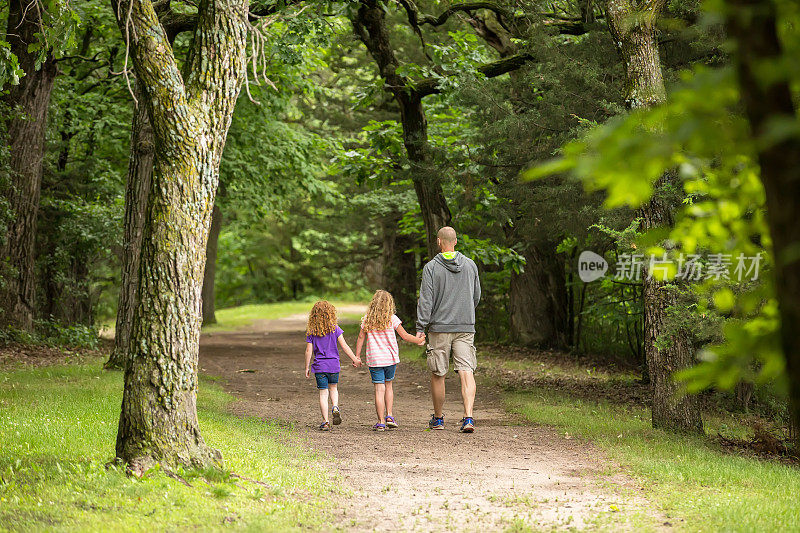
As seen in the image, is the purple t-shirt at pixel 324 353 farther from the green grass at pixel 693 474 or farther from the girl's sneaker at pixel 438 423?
the green grass at pixel 693 474

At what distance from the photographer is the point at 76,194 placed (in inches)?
706

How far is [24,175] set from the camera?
14.9 m

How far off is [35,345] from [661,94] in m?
12.3

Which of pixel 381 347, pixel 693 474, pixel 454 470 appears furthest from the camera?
pixel 381 347

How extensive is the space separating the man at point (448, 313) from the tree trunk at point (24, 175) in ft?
31.0

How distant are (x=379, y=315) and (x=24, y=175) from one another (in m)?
9.59

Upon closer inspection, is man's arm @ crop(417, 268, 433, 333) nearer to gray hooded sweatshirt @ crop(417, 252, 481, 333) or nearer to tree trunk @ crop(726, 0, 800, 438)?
gray hooded sweatshirt @ crop(417, 252, 481, 333)

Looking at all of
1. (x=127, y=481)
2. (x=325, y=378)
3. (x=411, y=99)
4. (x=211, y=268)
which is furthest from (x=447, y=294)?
(x=211, y=268)

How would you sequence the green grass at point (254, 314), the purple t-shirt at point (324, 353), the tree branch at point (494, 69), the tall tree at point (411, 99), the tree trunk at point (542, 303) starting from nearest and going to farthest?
1. the purple t-shirt at point (324, 353)
2. the tree branch at point (494, 69)
3. the tall tree at point (411, 99)
4. the tree trunk at point (542, 303)
5. the green grass at point (254, 314)

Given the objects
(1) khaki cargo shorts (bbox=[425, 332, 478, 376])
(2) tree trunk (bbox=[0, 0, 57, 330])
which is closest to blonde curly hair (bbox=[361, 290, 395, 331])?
Result: (1) khaki cargo shorts (bbox=[425, 332, 478, 376])

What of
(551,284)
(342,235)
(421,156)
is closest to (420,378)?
(421,156)

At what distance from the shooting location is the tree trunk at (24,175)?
14.7 meters

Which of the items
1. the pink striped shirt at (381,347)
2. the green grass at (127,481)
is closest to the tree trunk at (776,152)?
the green grass at (127,481)

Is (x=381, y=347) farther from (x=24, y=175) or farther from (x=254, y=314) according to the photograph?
(x=254, y=314)
